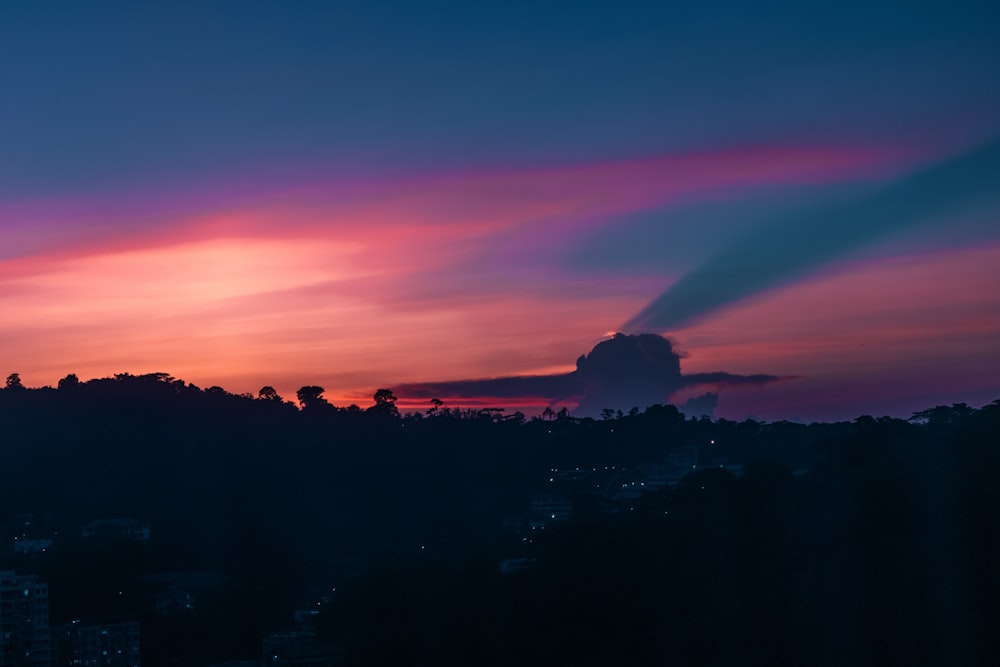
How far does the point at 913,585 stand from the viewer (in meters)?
10.6

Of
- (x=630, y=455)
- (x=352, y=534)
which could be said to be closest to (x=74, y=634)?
(x=352, y=534)

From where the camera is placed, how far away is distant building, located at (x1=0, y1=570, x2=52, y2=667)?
19406mm

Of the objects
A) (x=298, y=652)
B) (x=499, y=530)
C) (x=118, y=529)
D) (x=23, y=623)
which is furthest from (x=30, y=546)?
(x=298, y=652)

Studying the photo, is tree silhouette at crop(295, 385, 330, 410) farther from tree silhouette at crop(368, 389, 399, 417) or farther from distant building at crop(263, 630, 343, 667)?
distant building at crop(263, 630, 343, 667)

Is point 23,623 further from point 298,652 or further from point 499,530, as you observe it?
point 499,530

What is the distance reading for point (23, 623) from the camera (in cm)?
1973

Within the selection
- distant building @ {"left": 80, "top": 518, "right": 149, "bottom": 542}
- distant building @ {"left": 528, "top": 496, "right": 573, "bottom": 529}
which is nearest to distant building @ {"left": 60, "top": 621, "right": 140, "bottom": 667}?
distant building @ {"left": 80, "top": 518, "right": 149, "bottom": 542}

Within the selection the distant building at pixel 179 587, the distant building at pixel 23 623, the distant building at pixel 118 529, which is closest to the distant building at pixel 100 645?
the distant building at pixel 23 623

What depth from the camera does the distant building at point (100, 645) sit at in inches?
795

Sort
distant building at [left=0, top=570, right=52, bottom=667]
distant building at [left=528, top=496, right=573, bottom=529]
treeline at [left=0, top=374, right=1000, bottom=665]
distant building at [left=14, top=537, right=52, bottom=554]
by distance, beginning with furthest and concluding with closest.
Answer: distant building at [left=528, top=496, right=573, bottom=529] → distant building at [left=14, top=537, right=52, bottom=554] → distant building at [left=0, top=570, right=52, bottom=667] → treeline at [left=0, top=374, right=1000, bottom=665]

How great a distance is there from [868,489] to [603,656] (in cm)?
328

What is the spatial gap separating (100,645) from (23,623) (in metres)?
1.31

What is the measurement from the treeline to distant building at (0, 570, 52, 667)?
181cm

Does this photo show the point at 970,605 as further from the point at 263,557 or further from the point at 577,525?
the point at 263,557
